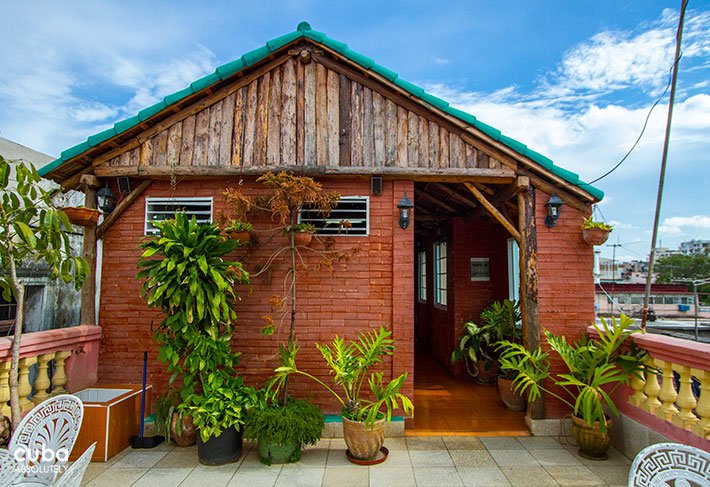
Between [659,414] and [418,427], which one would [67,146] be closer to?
[418,427]

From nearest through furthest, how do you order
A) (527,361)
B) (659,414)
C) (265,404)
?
1. (659,414)
2. (265,404)
3. (527,361)

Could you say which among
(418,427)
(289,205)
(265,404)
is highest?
(289,205)

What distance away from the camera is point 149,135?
5.21m

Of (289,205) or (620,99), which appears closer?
(289,205)

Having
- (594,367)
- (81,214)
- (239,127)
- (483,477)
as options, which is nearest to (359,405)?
(483,477)

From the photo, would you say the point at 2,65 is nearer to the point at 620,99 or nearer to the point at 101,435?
the point at 101,435

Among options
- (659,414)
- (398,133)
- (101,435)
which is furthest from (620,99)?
(101,435)

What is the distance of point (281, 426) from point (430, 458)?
1.57 m

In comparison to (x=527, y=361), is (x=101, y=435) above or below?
below

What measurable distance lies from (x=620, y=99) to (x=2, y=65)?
10306 millimetres

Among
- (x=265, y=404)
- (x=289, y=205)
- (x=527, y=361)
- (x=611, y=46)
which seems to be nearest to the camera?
(x=265, y=404)

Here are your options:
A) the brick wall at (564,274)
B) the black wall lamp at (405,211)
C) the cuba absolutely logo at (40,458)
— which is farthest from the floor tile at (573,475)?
the cuba absolutely logo at (40,458)

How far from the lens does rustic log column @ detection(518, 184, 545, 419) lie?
5.17 metres

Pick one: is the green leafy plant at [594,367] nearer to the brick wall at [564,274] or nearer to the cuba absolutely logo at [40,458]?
the brick wall at [564,274]
